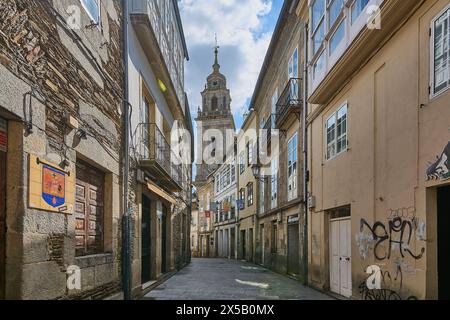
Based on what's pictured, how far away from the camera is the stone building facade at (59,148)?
4246mm

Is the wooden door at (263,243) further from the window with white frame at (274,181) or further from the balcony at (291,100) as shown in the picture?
the balcony at (291,100)

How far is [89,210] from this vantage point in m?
6.82

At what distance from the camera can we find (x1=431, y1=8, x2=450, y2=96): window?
5.65m

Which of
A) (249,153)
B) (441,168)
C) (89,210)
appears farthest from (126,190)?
(249,153)

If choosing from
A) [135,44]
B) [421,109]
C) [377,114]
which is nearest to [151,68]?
[135,44]

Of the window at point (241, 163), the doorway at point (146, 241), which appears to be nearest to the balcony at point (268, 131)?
the window at point (241, 163)

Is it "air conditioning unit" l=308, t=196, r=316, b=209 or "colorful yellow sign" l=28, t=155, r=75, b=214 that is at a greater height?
"colorful yellow sign" l=28, t=155, r=75, b=214

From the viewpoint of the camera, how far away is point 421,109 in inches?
247

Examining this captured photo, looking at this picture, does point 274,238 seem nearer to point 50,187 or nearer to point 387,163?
point 387,163

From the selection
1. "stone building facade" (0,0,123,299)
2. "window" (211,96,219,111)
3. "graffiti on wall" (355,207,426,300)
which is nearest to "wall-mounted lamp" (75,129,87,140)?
"stone building facade" (0,0,123,299)

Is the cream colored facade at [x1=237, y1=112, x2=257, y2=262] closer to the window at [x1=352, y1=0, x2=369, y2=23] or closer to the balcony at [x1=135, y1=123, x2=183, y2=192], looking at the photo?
the balcony at [x1=135, y1=123, x2=183, y2=192]

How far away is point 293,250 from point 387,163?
8.14 m

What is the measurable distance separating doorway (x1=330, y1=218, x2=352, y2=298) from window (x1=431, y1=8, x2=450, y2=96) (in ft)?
15.0
